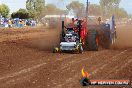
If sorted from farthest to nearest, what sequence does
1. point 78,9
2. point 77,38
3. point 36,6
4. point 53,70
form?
point 36,6, point 78,9, point 77,38, point 53,70

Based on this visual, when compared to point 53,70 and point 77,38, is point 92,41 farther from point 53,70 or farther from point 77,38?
point 53,70

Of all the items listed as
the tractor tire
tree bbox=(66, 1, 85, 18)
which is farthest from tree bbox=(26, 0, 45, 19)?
the tractor tire

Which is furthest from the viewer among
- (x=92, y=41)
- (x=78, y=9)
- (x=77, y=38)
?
(x=78, y=9)

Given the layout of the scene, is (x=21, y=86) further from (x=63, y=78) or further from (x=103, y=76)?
(x=103, y=76)

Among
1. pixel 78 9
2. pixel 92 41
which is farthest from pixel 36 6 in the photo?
pixel 92 41

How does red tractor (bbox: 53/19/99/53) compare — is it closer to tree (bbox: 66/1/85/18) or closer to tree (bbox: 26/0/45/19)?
tree (bbox: 66/1/85/18)

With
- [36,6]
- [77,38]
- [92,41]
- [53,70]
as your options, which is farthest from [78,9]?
[36,6]

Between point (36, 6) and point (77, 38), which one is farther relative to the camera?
point (36, 6)

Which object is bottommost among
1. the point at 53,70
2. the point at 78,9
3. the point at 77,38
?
the point at 53,70

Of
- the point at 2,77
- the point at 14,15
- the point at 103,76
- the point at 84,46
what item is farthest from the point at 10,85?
the point at 14,15

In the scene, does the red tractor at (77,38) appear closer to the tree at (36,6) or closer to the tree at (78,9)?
the tree at (78,9)

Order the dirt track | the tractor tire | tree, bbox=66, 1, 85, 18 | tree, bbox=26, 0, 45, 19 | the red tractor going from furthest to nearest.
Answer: tree, bbox=26, 0, 45, 19 → tree, bbox=66, 1, 85, 18 → the tractor tire → the red tractor → the dirt track

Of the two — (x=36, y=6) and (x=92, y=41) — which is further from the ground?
(x=36, y=6)

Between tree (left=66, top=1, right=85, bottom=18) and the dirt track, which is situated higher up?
tree (left=66, top=1, right=85, bottom=18)
